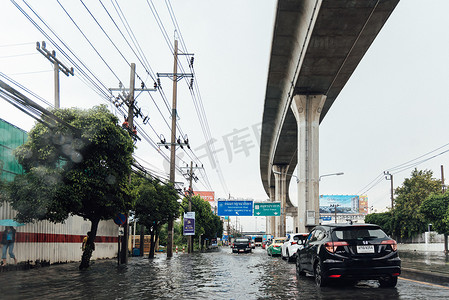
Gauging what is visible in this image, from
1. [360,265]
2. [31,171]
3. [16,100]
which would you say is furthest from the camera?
[31,171]

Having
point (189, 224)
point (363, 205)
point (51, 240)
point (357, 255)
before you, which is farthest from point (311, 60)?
point (363, 205)

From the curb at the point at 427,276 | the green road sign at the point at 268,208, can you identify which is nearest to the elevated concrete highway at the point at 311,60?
the curb at the point at 427,276

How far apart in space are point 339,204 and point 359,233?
109241 millimetres

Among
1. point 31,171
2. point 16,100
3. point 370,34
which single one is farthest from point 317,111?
point 16,100

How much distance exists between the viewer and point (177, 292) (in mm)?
9430

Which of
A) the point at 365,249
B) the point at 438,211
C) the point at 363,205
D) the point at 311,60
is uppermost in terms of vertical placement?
the point at 311,60

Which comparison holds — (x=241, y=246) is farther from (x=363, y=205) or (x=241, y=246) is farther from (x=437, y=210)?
(x=363, y=205)

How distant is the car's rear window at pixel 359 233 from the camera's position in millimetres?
9648

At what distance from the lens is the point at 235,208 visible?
177 feet

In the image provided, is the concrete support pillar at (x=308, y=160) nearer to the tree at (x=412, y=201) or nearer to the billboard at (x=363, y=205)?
the tree at (x=412, y=201)

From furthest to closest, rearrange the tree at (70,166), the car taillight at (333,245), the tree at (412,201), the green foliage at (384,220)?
the green foliage at (384,220) < the tree at (412,201) < the tree at (70,166) < the car taillight at (333,245)

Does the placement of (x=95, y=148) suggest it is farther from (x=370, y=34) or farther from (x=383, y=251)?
(x=370, y=34)

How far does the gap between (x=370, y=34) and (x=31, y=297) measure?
20.9 metres

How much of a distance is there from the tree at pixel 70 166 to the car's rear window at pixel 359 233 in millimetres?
9271
